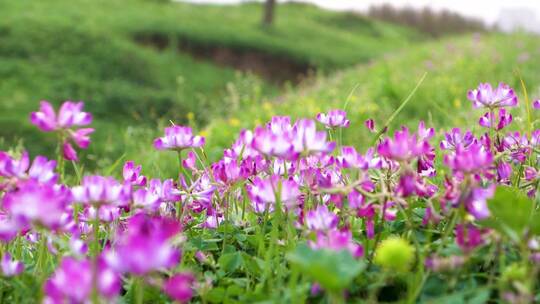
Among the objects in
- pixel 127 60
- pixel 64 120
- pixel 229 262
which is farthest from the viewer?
pixel 127 60

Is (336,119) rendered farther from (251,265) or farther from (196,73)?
(196,73)

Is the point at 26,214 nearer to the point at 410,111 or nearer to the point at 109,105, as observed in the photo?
the point at 410,111

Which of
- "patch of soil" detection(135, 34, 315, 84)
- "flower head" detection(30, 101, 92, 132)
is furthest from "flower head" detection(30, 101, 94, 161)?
"patch of soil" detection(135, 34, 315, 84)

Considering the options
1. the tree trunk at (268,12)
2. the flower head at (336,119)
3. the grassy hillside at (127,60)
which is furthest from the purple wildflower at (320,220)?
the tree trunk at (268,12)

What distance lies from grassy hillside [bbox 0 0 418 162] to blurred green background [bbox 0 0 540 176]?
31 mm

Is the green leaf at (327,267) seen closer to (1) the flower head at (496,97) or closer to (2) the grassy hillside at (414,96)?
(1) the flower head at (496,97)

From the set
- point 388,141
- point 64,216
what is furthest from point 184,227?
point 388,141

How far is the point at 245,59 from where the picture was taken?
14.8 m

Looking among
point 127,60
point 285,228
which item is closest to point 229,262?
point 285,228

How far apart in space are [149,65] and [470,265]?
1142cm

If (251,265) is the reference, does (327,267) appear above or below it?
above

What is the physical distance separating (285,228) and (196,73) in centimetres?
1209

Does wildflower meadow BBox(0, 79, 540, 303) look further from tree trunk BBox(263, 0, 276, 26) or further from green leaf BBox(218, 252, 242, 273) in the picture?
tree trunk BBox(263, 0, 276, 26)

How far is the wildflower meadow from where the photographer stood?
33.2 inches
